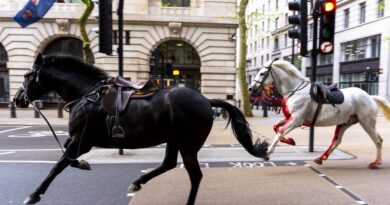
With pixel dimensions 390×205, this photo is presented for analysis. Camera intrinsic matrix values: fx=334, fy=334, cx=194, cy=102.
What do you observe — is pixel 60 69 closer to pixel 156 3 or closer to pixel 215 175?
pixel 215 175

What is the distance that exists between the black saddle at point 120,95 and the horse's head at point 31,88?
0.97m

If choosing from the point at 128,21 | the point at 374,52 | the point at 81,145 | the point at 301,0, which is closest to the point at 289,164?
the point at 301,0

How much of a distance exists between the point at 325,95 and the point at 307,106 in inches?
15.4

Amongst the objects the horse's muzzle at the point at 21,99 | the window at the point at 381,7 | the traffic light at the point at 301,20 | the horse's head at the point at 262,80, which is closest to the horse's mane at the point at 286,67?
the horse's head at the point at 262,80

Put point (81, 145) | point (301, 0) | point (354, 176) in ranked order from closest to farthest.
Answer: point (81, 145)
point (354, 176)
point (301, 0)

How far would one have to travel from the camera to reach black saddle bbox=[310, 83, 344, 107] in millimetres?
6461

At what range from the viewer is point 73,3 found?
2591cm

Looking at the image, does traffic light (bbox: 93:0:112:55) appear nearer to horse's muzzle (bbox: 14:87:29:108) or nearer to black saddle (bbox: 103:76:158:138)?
horse's muzzle (bbox: 14:87:29:108)

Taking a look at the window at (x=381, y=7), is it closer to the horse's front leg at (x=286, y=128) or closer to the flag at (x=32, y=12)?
the horse's front leg at (x=286, y=128)

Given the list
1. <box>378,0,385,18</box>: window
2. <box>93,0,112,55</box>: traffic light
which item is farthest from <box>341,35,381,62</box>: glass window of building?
<box>93,0,112,55</box>: traffic light

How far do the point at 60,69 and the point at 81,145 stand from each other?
43.4 inches

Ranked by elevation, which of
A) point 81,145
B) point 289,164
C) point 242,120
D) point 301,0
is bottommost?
point 289,164

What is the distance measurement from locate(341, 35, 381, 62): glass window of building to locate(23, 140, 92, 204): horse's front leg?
3370cm

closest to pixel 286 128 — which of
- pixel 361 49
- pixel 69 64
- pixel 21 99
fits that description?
pixel 69 64
